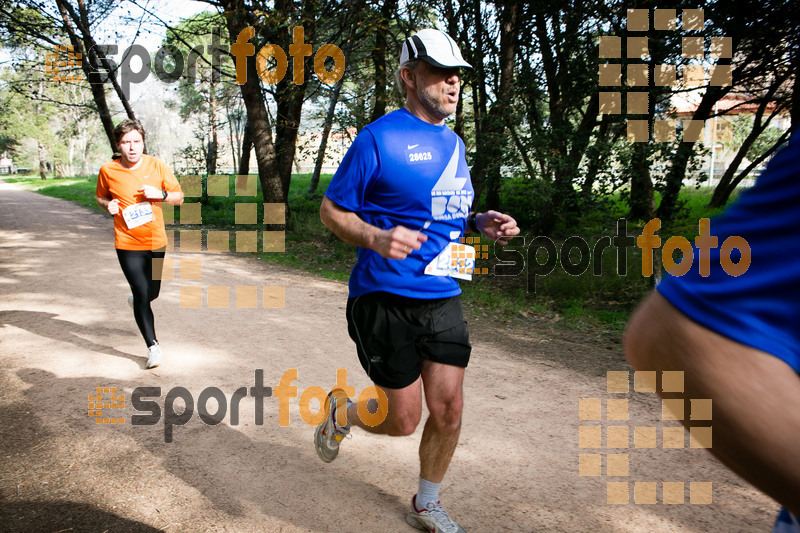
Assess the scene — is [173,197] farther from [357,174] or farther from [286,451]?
[357,174]

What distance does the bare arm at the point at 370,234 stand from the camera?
2.31 m

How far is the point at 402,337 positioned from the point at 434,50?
143cm

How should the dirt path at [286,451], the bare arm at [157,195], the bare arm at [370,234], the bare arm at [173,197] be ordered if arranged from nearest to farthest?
the bare arm at [370,234]
the dirt path at [286,451]
the bare arm at [157,195]
the bare arm at [173,197]

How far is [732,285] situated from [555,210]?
916cm

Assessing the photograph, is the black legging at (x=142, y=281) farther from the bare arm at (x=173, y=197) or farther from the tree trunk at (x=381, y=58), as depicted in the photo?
the tree trunk at (x=381, y=58)

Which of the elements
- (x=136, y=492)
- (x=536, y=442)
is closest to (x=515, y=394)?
(x=536, y=442)

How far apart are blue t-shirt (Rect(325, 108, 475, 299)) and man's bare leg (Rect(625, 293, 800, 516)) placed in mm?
2292

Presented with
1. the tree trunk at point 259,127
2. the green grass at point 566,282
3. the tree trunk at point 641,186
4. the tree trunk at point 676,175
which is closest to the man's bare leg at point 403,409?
→ the green grass at point 566,282

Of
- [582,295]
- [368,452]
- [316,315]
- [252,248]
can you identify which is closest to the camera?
[368,452]

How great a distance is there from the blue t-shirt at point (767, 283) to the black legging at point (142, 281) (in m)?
5.64

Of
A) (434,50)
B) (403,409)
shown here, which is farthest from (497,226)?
(403,409)

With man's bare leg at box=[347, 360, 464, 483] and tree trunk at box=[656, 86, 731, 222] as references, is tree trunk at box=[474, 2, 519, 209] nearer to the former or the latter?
tree trunk at box=[656, 86, 731, 222]

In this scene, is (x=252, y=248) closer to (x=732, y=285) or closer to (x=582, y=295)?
(x=582, y=295)

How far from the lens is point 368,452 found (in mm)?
4055
